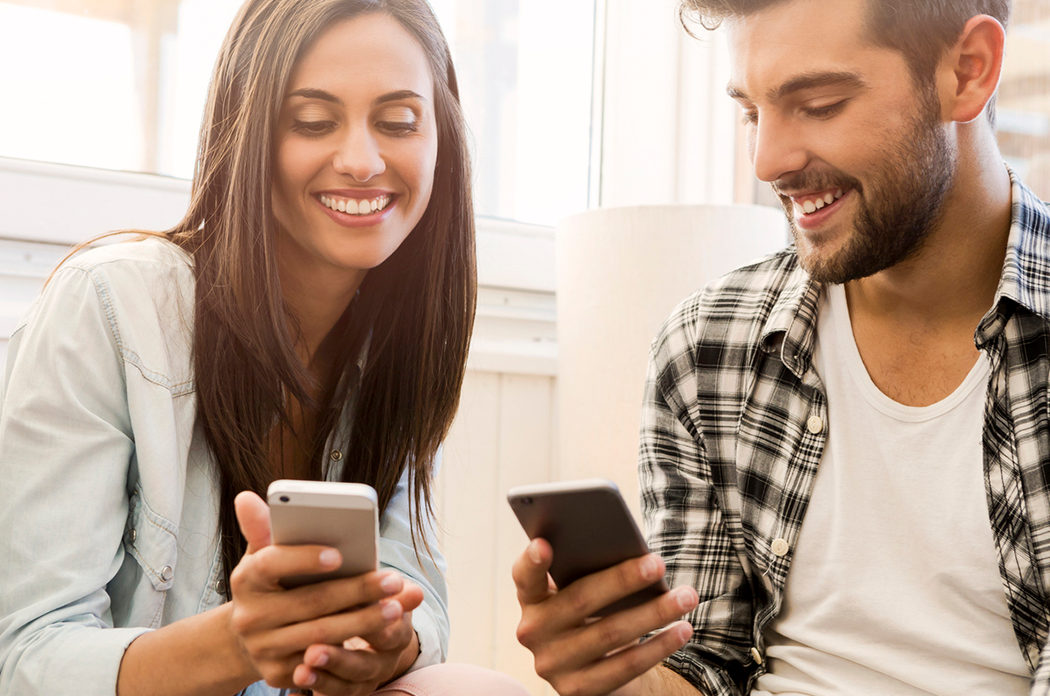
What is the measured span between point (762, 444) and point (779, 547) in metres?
0.12

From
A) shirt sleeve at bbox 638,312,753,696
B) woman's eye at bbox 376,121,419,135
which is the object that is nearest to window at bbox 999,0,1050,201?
shirt sleeve at bbox 638,312,753,696

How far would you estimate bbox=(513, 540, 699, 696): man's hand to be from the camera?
0.83 m

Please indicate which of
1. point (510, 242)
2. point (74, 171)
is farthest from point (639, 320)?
point (74, 171)

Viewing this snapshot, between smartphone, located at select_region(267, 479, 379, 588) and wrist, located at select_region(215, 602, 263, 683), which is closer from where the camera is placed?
smartphone, located at select_region(267, 479, 379, 588)

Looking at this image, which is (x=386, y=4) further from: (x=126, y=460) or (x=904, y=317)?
(x=904, y=317)

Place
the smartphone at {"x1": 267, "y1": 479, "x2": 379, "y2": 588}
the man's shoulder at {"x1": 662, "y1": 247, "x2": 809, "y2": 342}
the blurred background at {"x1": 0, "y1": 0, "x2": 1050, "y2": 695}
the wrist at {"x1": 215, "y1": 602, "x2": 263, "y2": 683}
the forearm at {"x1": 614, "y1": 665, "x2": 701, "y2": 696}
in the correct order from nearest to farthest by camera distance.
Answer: the smartphone at {"x1": 267, "y1": 479, "x2": 379, "y2": 588} < the wrist at {"x1": 215, "y1": 602, "x2": 263, "y2": 683} < the forearm at {"x1": 614, "y1": 665, "x2": 701, "y2": 696} < the man's shoulder at {"x1": 662, "y1": 247, "x2": 809, "y2": 342} < the blurred background at {"x1": 0, "y1": 0, "x2": 1050, "y2": 695}

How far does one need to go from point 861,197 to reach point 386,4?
2.01ft

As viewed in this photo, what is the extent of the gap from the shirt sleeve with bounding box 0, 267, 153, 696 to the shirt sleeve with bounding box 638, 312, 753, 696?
598 millimetres

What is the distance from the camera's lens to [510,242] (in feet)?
6.36

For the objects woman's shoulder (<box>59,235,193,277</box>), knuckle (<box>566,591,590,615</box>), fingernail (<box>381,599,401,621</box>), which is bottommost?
knuckle (<box>566,591,590,615</box>)

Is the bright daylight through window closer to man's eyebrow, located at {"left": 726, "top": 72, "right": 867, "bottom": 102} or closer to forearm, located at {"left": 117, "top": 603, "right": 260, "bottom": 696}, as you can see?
man's eyebrow, located at {"left": 726, "top": 72, "right": 867, "bottom": 102}

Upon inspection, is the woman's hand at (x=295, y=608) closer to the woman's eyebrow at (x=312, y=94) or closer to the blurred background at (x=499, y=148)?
the woman's eyebrow at (x=312, y=94)

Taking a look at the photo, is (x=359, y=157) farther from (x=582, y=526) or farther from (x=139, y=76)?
(x=139, y=76)

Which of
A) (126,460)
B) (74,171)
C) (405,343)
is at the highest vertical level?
(74,171)
